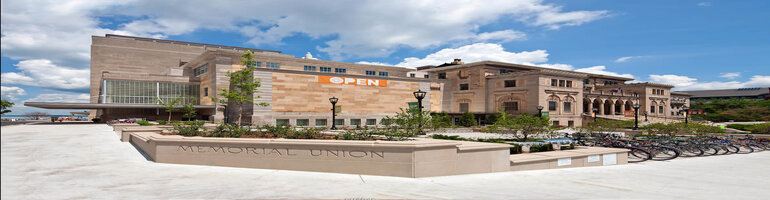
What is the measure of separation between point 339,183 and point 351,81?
41.9 m

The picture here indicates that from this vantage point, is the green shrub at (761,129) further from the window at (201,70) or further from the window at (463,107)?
the window at (201,70)

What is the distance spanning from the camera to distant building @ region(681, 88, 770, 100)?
Result: 449 ft

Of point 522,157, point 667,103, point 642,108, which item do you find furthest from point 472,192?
point 667,103

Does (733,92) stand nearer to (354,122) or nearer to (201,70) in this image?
(354,122)

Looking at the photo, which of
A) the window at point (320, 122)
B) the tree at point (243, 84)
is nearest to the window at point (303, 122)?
the window at point (320, 122)

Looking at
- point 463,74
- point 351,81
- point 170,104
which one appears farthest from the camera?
point 463,74

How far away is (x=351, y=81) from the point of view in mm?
51875

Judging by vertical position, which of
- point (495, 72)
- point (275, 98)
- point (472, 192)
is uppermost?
point (495, 72)

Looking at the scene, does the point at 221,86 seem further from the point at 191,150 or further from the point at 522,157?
the point at 522,157

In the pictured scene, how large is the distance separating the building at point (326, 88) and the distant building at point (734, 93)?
3442 inches

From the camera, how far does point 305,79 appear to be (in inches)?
1909

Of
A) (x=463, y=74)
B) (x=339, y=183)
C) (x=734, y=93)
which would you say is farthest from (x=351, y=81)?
(x=734, y=93)

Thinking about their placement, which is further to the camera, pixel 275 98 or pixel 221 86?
pixel 221 86

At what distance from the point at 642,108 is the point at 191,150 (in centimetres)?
8423
